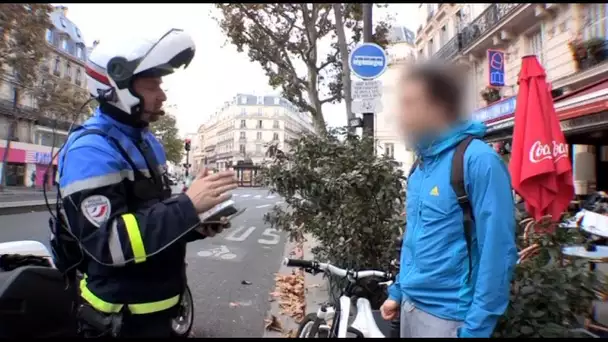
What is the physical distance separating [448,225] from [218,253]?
26.4ft

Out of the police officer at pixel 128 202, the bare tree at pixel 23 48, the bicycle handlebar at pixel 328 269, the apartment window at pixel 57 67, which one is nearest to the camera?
the police officer at pixel 128 202

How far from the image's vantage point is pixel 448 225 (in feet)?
5.16

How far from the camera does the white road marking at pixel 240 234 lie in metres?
11.3

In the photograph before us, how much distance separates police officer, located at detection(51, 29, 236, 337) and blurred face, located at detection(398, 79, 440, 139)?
0.78 meters

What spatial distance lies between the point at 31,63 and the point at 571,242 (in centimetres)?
1925

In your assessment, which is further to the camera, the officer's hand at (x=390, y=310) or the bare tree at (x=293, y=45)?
the bare tree at (x=293, y=45)

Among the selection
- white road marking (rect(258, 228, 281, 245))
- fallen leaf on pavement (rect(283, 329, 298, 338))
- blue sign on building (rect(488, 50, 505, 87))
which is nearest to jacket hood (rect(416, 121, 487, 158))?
fallen leaf on pavement (rect(283, 329, 298, 338))

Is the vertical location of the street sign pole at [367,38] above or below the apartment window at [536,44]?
below

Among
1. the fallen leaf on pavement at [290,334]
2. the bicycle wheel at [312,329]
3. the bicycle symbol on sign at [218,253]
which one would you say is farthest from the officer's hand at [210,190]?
the bicycle symbol on sign at [218,253]

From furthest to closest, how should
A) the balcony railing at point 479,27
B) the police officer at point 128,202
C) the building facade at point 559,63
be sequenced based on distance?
the balcony railing at point 479,27
the building facade at point 559,63
the police officer at point 128,202

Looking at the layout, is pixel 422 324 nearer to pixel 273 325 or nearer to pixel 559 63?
pixel 273 325

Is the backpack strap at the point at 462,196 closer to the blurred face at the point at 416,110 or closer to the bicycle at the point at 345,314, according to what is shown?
the blurred face at the point at 416,110

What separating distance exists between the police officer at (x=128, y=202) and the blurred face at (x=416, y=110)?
2.57ft

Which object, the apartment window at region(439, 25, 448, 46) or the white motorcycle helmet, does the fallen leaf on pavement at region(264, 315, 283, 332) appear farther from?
the apartment window at region(439, 25, 448, 46)
